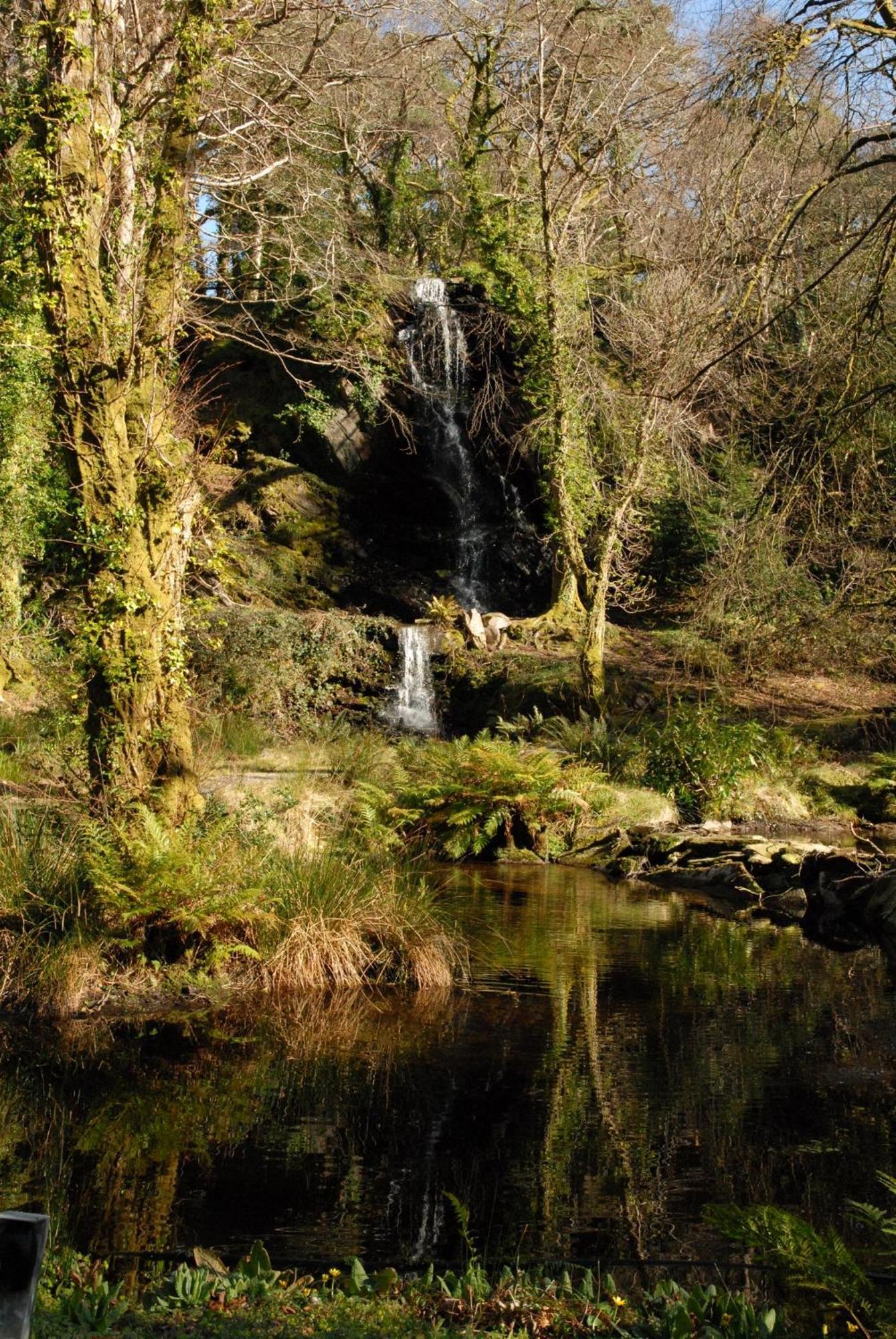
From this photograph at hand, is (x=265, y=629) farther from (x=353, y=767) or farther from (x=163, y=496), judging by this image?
(x=163, y=496)

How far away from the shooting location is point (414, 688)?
20219 millimetres

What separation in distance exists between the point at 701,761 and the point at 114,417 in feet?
31.1

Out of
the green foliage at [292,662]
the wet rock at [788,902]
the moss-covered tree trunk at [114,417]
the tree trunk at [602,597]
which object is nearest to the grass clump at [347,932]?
the moss-covered tree trunk at [114,417]

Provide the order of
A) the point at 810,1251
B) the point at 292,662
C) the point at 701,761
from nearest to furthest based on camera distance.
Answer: the point at 810,1251
the point at 701,761
the point at 292,662

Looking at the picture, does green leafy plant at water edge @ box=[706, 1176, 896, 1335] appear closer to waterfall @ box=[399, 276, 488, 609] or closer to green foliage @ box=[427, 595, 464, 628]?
green foliage @ box=[427, 595, 464, 628]

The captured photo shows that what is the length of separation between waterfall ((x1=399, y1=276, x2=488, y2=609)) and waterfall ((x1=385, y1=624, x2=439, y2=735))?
2882 mm

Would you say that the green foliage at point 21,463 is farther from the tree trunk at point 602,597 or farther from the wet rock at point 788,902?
the wet rock at point 788,902

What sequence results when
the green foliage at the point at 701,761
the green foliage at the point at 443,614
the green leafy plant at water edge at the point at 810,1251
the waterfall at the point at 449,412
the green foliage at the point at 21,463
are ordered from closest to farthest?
the green leafy plant at water edge at the point at 810,1251 → the green foliage at the point at 701,761 → the green foliage at the point at 21,463 → the green foliage at the point at 443,614 → the waterfall at the point at 449,412

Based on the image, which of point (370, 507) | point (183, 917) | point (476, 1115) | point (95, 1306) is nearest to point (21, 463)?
point (370, 507)

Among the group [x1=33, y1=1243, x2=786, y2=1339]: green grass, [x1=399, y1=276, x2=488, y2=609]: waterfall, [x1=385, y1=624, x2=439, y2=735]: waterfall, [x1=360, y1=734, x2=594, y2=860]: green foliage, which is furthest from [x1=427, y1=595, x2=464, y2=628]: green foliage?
[x1=33, y1=1243, x2=786, y2=1339]: green grass

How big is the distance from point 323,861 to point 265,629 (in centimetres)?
1225

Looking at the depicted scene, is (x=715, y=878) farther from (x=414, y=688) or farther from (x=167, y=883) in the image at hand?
(x=414, y=688)

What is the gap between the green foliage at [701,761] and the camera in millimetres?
14781

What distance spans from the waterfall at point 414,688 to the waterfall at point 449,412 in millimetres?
2882
